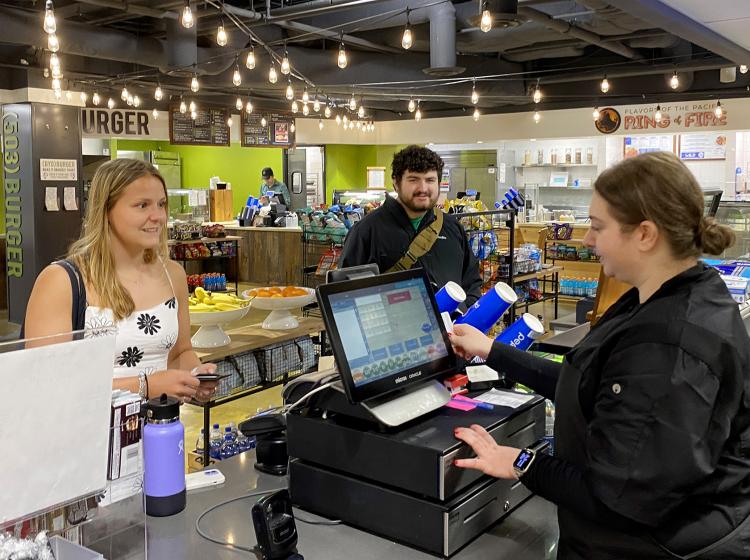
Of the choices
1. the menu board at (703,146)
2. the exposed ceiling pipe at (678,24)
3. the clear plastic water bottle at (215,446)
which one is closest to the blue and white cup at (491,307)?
the clear plastic water bottle at (215,446)

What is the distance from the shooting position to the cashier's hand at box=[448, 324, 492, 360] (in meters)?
1.92

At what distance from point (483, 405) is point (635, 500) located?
0.56m

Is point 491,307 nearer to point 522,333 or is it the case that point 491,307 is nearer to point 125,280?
point 522,333

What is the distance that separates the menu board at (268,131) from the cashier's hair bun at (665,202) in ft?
38.1

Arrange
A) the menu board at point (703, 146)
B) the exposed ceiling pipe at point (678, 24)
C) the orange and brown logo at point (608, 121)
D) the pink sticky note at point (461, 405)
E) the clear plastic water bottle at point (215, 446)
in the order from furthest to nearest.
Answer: the menu board at point (703, 146) < the orange and brown logo at point (608, 121) < the exposed ceiling pipe at point (678, 24) < the clear plastic water bottle at point (215, 446) < the pink sticky note at point (461, 405)

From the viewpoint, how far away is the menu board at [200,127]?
11.5 meters

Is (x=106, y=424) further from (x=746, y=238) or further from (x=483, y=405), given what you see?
(x=746, y=238)

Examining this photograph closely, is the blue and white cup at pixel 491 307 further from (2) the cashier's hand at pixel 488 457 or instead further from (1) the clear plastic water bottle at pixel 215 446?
(1) the clear plastic water bottle at pixel 215 446

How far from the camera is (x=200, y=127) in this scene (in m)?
11.9

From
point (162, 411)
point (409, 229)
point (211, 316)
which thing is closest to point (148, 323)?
point (162, 411)

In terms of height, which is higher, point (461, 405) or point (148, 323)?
point (148, 323)

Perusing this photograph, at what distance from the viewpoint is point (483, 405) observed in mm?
1814

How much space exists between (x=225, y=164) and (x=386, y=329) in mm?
15888

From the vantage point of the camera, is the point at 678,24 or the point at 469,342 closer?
the point at 469,342
